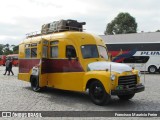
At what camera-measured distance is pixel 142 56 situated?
3284 cm

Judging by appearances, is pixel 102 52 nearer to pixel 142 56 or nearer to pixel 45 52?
pixel 45 52

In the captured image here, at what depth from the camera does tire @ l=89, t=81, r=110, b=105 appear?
412 inches

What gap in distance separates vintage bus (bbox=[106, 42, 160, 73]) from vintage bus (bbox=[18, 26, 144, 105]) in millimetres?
18983

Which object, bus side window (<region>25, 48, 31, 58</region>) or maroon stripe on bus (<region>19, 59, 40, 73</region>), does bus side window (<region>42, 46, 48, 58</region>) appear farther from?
bus side window (<region>25, 48, 31, 58</region>)

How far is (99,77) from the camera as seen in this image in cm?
1059

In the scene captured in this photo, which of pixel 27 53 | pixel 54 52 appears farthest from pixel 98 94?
pixel 27 53

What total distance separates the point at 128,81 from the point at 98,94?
3.95ft

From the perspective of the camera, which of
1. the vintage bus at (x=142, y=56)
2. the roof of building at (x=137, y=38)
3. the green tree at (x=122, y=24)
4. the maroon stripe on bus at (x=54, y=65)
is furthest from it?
the green tree at (x=122, y=24)

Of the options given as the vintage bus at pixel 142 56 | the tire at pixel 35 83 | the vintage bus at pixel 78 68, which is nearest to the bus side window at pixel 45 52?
the vintage bus at pixel 78 68

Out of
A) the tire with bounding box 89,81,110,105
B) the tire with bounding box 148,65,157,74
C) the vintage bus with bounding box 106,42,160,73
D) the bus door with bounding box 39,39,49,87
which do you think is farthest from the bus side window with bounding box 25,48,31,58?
Answer: the tire with bounding box 148,65,157,74

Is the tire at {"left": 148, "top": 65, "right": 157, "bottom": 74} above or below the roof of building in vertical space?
below

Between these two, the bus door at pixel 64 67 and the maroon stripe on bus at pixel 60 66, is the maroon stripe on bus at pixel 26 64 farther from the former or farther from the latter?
the bus door at pixel 64 67

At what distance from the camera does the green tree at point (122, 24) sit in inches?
3231

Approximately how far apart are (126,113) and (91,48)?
3.81 m
